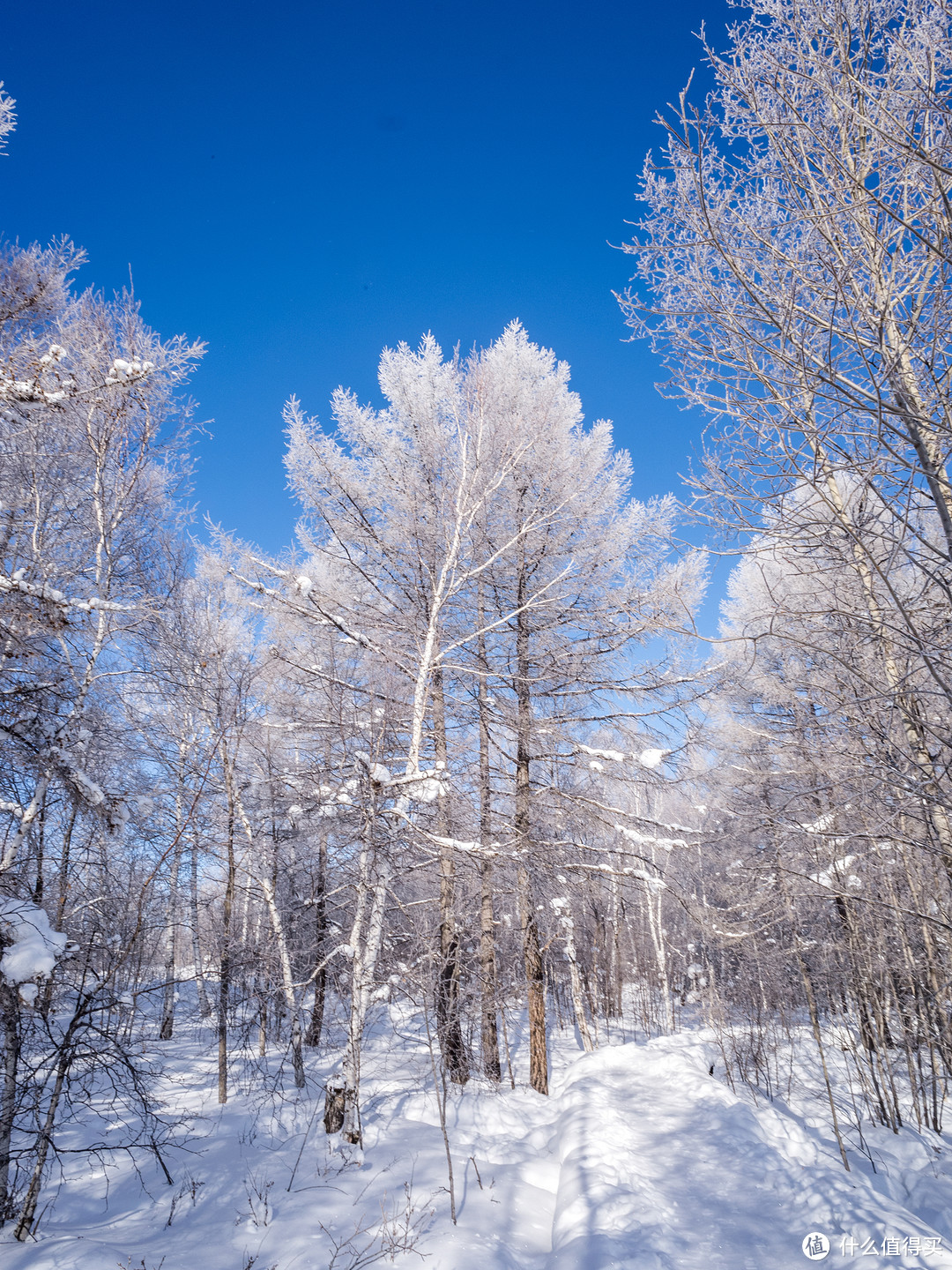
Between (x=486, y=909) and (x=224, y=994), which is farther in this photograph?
(x=486, y=909)

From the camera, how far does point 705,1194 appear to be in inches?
184

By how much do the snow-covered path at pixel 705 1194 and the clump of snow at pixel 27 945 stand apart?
3656mm

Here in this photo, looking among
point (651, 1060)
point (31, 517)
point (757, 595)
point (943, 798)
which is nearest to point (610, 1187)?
point (943, 798)

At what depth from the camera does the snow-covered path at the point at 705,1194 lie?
3.62m

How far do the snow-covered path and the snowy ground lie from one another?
0.02 m

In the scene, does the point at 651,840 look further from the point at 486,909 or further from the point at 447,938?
the point at 447,938

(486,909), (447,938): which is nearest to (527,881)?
(486,909)

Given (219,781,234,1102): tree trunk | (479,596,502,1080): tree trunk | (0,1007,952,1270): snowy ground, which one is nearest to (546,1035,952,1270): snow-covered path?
(0,1007,952,1270): snowy ground

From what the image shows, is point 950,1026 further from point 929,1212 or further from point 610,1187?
point 610,1187

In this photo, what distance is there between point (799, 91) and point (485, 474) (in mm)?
4665

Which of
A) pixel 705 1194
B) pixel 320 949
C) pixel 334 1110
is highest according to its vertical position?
pixel 320 949

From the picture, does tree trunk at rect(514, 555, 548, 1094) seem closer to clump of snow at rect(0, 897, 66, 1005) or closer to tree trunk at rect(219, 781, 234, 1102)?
tree trunk at rect(219, 781, 234, 1102)

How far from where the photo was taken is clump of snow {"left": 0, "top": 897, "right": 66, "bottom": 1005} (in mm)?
3525

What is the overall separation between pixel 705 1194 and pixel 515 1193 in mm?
1547
